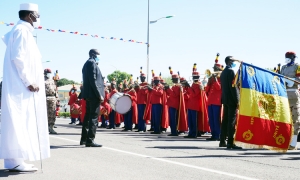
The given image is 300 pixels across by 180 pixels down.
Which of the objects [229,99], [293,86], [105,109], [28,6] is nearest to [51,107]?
[105,109]

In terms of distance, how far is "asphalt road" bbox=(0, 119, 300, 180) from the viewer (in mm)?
6805

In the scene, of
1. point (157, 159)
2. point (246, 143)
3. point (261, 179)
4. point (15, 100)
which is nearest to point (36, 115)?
point (15, 100)

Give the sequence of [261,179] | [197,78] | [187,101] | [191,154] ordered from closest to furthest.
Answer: [261,179], [191,154], [197,78], [187,101]

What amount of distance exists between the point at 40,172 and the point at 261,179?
10.6ft

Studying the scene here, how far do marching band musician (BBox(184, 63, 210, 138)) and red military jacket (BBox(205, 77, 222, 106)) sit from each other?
0.58m

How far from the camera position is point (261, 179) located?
6594 mm

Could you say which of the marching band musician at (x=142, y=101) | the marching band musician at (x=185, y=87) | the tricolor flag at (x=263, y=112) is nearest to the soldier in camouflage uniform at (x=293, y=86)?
the tricolor flag at (x=263, y=112)

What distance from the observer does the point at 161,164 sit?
7918mm

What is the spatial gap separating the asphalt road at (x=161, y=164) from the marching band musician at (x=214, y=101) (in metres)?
3.20

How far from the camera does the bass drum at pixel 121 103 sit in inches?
680

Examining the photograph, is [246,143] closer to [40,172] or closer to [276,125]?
[276,125]

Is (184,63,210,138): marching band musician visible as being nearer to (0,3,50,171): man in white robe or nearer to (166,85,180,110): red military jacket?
(166,85,180,110): red military jacket

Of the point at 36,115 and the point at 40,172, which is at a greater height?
the point at 36,115

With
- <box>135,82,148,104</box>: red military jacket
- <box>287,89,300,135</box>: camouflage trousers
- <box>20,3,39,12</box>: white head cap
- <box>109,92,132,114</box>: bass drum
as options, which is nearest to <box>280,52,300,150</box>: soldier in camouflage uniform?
<box>287,89,300,135</box>: camouflage trousers
